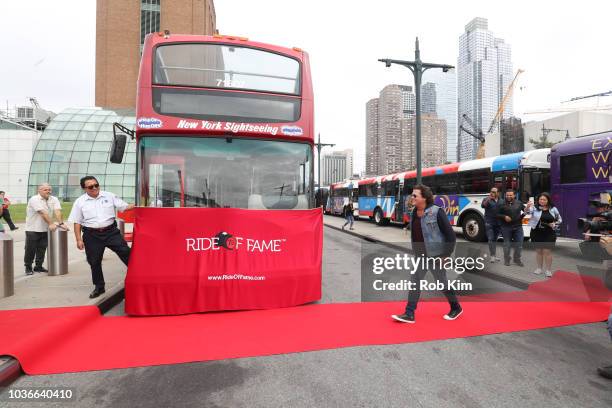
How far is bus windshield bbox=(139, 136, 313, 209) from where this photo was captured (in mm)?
5145

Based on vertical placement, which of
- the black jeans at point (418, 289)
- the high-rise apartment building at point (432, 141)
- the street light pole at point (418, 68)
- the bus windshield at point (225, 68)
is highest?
the high-rise apartment building at point (432, 141)

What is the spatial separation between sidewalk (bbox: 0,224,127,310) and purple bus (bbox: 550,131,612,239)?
10.6 metres

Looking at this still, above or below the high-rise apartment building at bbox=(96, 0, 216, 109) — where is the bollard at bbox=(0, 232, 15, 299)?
below

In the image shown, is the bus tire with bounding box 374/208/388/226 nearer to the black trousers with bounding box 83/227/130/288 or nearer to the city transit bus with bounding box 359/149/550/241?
the city transit bus with bounding box 359/149/550/241

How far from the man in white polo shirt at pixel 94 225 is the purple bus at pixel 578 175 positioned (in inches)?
403

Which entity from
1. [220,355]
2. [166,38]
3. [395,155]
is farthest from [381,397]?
[395,155]

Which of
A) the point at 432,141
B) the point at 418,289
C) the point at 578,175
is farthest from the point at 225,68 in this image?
the point at 432,141

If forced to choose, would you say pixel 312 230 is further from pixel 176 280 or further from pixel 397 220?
pixel 397 220

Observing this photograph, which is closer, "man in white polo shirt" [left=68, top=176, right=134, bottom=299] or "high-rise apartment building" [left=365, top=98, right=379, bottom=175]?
"man in white polo shirt" [left=68, top=176, right=134, bottom=299]

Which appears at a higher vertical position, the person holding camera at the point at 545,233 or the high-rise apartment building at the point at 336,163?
the high-rise apartment building at the point at 336,163

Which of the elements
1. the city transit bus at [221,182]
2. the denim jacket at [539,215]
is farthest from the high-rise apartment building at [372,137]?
the city transit bus at [221,182]

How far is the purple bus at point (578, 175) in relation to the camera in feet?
27.9

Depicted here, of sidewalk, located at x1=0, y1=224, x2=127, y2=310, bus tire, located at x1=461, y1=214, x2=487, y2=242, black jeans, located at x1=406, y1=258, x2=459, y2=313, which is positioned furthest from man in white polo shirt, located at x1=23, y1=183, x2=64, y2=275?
bus tire, located at x1=461, y1=214, x2=487, y2=242

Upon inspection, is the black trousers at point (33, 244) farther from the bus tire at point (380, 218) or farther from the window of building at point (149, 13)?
the window of building at point (149, 13)
